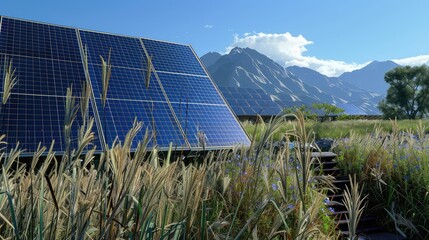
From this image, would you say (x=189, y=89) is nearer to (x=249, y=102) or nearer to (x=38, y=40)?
(x=38, y=40)

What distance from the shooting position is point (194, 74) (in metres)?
9.50

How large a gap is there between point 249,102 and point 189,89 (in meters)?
18.0

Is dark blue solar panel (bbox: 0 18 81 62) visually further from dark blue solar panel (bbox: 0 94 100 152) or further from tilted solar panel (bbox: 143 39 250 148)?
tilted solar panel (bbox: 143 39 250 148)

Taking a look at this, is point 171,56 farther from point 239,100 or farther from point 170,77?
point 239,100

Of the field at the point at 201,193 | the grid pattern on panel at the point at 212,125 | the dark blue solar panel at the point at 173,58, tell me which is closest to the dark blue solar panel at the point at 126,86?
the grid pattern on panel at the point at 212,125

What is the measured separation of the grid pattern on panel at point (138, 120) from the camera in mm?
6426

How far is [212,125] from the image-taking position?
747 centimetres

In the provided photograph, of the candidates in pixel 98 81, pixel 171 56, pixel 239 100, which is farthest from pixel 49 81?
pixel 239 100

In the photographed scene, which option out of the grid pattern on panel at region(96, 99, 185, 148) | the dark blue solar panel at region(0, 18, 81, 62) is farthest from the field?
the dark blue solar panel at region(0, 18, 81, 62)

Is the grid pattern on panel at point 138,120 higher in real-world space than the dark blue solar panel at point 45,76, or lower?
lower

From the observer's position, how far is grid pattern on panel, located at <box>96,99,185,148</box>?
6.43 meters

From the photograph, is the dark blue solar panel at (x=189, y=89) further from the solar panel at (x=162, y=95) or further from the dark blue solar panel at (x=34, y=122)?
the dark blue solar panel at (x=34, y=122)

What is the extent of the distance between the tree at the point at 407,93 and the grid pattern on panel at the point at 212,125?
102ft

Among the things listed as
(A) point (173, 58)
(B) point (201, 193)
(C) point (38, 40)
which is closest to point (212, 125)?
(A) point (173, 58)
